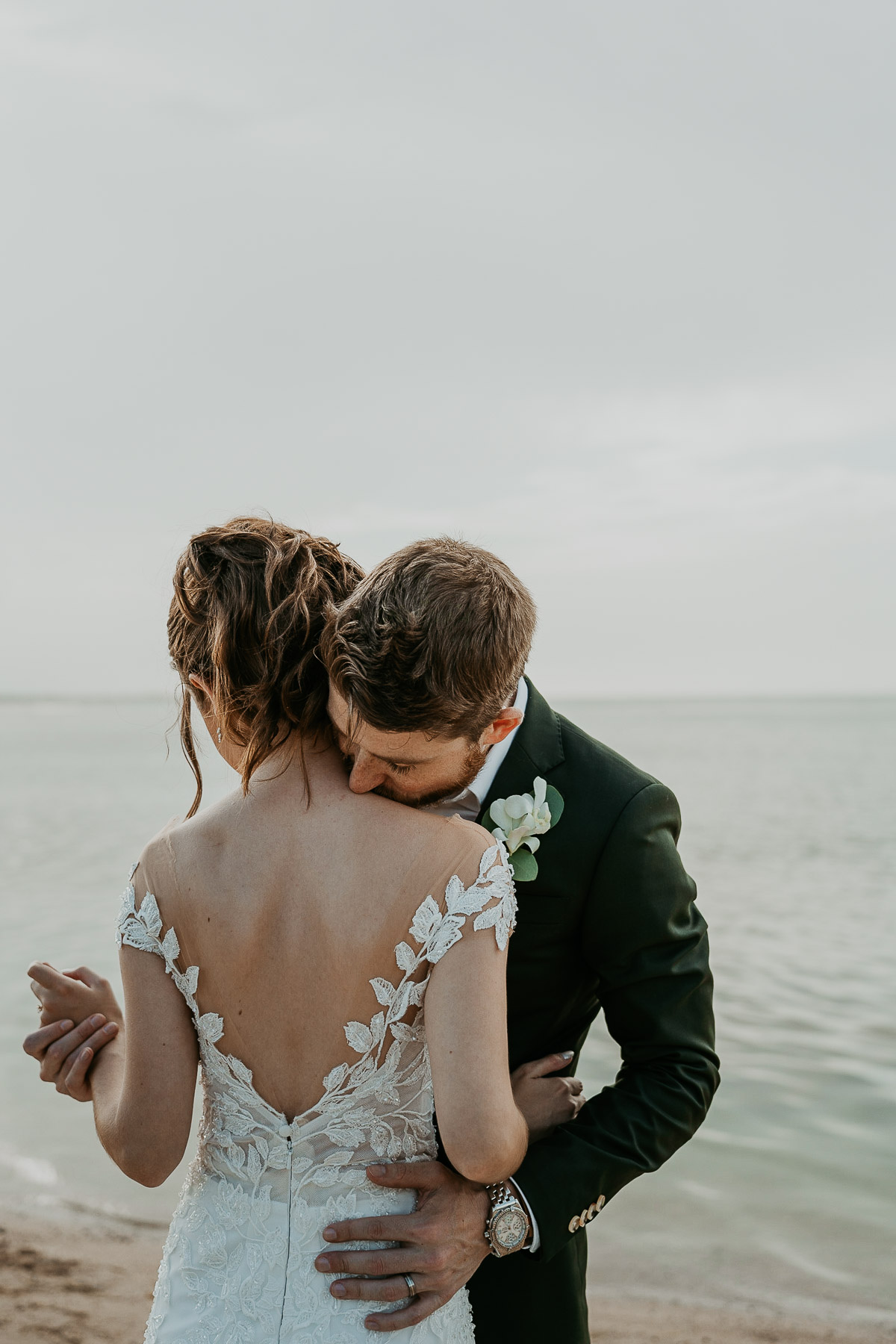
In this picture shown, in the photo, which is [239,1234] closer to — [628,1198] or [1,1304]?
[1,1304]

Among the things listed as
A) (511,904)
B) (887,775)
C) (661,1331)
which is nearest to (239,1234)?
(511,904)

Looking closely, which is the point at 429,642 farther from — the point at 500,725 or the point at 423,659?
the point at 500,725

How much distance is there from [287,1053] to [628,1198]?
13.8 ft

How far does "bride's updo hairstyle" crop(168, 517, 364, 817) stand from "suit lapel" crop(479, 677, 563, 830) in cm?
47

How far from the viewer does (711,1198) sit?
17.0 feet

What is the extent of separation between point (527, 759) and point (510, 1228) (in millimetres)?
788

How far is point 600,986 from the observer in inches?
83.5

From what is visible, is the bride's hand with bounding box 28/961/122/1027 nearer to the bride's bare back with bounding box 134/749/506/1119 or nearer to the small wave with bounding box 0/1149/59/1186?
the bride's bare back with bounding box 134/749/506/1119

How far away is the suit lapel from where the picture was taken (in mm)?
2037

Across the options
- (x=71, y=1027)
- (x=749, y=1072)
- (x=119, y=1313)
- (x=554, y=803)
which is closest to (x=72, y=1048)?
(x=71, y=1027)

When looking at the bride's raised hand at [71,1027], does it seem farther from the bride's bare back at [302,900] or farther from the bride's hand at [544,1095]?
the bride's hand at [544,1095]

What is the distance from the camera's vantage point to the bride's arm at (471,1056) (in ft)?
5.09

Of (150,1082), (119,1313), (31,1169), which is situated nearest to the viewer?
(150,1082)

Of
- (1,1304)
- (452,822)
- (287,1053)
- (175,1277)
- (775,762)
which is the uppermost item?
(452,822)
